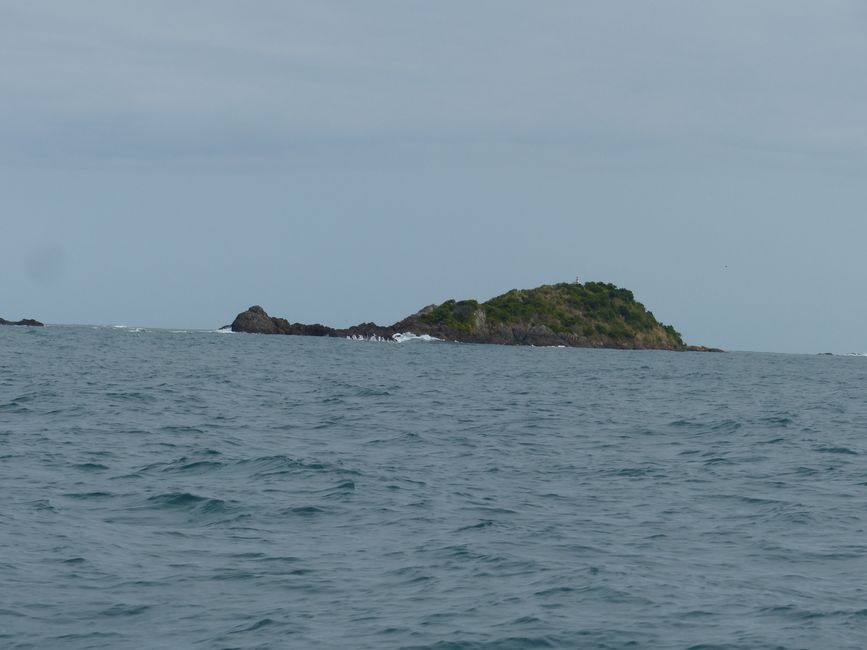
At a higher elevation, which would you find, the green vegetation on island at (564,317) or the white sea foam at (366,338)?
the green vegetation on island at (564,317)

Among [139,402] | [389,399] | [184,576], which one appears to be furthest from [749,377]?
[184,576]

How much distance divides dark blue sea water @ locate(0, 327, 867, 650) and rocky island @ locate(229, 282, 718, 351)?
123 metres

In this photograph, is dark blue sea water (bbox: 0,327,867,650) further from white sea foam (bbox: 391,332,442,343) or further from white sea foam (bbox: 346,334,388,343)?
white sea foam (bbox: 391,332,442,343)

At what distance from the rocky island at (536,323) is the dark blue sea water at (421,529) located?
122900 mm

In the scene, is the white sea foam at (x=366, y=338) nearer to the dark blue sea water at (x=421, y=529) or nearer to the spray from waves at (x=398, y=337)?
the spray from waves at (x=398, y=337)

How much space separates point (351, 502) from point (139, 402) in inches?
871

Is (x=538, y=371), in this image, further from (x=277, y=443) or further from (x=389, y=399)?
(x=277, y=443)

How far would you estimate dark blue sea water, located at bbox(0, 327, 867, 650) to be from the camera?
14.5 meters

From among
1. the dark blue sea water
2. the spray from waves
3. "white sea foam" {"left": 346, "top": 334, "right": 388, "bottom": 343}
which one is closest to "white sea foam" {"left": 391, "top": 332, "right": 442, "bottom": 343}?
the spray from waves

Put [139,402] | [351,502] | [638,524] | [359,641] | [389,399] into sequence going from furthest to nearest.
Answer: [389,399] → [139,402] → [351,502] → [638,524] → [359,641]

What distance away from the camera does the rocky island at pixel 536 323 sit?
Answer: 16512cm

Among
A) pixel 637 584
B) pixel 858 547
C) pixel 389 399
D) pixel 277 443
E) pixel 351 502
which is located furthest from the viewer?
pixel 389 399

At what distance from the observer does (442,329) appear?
166 metres

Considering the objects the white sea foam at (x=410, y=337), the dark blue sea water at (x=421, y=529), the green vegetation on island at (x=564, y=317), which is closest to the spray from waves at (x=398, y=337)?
the white sea foam at (x=410, y=337)
